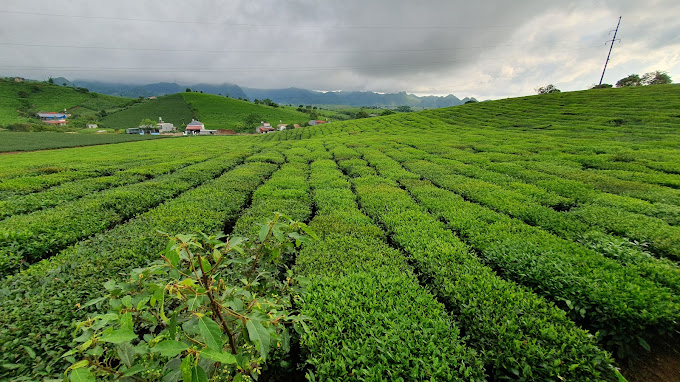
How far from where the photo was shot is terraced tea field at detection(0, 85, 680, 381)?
2.90m

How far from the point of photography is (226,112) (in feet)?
323

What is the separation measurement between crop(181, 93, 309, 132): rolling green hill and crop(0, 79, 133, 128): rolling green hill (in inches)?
1340

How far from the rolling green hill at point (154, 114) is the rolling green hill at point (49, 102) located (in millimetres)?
7030

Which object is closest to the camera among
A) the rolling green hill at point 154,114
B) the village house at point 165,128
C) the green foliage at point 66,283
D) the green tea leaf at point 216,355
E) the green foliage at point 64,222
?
the green tea leaf at point 216,355

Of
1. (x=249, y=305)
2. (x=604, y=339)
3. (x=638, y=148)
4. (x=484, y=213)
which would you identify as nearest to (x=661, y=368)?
(x=604, y=339)

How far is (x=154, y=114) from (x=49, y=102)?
4570 centimetres

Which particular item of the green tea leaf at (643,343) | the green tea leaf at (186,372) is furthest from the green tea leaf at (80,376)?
the green tea leaf at (643,343)

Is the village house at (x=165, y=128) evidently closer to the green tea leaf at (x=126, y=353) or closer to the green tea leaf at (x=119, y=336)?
the green tea leaf at (x=126, y=353)

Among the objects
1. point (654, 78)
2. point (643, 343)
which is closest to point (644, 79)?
point (654, 78)

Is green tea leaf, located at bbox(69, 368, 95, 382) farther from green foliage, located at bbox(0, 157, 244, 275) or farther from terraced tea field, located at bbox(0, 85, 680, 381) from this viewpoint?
green foliage, located at bbox(0, 157, 244, 275)

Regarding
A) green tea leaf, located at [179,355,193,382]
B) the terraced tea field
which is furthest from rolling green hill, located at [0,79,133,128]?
green tea leaf, located at [179,355,193,382]

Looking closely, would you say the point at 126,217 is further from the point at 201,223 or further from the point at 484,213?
the point at 484,213

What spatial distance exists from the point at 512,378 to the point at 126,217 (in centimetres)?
907

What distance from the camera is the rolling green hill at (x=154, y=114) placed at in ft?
292
